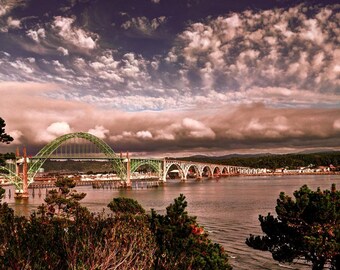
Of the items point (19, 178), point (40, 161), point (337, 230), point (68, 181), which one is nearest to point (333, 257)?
point (337, 230)

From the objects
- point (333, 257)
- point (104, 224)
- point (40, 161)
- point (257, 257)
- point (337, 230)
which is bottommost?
point (257, 257)

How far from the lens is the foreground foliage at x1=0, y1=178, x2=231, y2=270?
12.3m

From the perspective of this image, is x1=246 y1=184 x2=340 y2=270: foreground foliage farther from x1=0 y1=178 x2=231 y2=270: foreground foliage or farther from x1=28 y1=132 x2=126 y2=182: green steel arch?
x1=28 y1=132 x2=126 y2=182: green steel arch

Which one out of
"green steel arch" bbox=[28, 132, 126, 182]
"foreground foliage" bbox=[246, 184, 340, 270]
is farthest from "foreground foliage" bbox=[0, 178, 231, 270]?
"green steel arch" bbox=[28, 132, 126, 182]

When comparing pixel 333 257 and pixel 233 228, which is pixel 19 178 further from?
pixel 333 257

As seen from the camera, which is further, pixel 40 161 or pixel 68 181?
pixel 40 161

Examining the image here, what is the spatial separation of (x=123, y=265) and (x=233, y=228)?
39331mm

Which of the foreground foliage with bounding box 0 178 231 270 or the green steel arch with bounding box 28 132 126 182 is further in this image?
the green steel arch with bounding box 28 132 126 182

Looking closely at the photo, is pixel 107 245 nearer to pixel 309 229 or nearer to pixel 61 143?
pixel 309 229

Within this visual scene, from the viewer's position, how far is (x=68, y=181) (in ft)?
214

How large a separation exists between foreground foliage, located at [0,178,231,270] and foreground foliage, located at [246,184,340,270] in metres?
3.32

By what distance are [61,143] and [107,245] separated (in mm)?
148186

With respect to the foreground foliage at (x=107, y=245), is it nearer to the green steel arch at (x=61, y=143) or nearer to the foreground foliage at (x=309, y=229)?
the foreground foliage at (x=309, y=229)

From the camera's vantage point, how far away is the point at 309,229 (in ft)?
66.3
